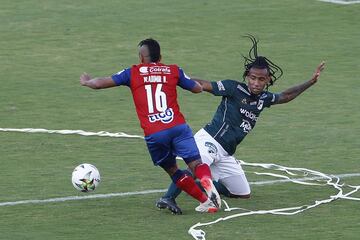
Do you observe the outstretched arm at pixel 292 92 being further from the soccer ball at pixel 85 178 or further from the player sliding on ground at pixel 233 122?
the soccer ball at pixel 85 178

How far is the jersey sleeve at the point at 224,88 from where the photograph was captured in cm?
1248

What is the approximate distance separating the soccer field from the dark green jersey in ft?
2.47

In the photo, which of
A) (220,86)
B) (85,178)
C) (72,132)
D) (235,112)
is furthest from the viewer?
(72,132)

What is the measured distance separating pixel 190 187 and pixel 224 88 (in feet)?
4.47

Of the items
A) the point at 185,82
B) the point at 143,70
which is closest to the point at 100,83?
the point at 143,70

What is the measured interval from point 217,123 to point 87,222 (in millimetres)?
2083

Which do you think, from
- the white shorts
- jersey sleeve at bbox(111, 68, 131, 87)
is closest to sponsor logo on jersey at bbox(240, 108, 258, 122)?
the white shorts

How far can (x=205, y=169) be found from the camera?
1173 centimetres

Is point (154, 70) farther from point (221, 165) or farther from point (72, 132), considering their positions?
point (72, 132)

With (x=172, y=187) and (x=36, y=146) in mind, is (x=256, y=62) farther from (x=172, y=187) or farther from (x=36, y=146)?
(x=36, y=146)

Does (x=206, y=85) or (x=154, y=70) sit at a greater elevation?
(x=154, y=70)

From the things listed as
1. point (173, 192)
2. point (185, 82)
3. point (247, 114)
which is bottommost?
point (173, 192)

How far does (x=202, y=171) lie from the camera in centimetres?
1171

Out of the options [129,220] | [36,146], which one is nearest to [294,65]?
[36,146]
